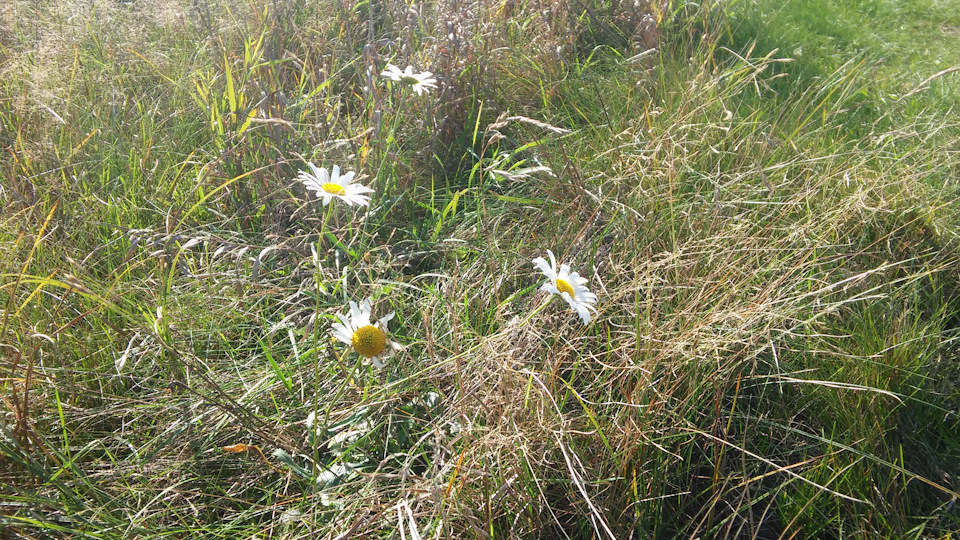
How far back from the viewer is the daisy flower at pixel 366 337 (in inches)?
51.1

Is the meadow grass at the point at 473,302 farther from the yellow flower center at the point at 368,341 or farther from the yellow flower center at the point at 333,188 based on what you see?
the yellow flower center at the point at 333,188

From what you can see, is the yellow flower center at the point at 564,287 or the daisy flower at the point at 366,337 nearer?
the daisy flower at the point at 366,337

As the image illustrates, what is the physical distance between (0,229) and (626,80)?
2.23m

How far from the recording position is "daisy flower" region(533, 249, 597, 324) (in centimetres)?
134

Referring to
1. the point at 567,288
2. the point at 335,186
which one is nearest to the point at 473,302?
the point at 567,288

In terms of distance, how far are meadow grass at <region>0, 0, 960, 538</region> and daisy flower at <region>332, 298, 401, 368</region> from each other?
0.08m

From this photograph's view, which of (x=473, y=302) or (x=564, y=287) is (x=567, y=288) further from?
(x=473, y=302)

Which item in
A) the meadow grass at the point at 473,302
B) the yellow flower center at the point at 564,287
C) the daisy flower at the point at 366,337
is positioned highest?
the yellow flower center at the point at 564,287

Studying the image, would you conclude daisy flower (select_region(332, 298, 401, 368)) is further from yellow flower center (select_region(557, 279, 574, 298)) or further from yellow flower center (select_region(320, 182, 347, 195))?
yellow flower center (select_region(557, 279, 574, 298))

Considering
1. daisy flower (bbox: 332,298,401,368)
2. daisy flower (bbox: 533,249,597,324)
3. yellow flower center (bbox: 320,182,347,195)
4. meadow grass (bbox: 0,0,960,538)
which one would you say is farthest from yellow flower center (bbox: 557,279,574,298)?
yellow flower center (bbox: 320,182,347,195)

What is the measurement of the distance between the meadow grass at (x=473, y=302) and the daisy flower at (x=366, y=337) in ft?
0.27

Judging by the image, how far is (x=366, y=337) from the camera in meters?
1.30

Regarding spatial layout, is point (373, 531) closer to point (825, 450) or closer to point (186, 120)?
point (825, 450)

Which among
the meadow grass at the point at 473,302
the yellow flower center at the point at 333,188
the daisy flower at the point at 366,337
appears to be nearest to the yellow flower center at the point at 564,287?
the meadow grass at the point at 473,302
